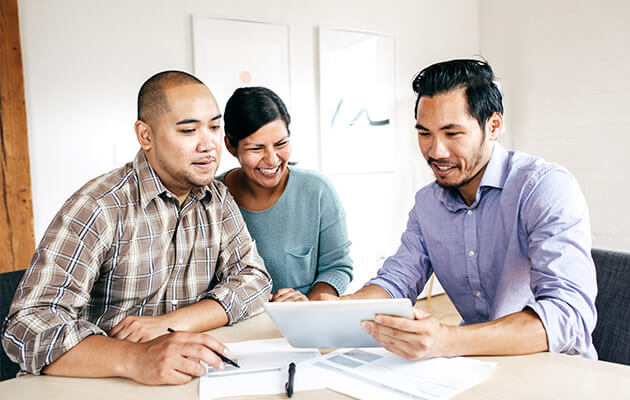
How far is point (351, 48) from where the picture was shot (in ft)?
12.9

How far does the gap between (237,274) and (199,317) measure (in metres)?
0.25

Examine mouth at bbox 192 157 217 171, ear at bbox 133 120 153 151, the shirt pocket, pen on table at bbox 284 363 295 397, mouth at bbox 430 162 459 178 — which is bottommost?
the shirt pocket

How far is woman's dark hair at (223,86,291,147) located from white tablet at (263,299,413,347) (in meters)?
0.95

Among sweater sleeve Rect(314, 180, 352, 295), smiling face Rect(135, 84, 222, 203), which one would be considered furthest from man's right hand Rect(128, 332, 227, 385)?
sweater sleeve Rect(314, 180, 352, 295)

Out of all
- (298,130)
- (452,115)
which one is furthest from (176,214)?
(298,130)

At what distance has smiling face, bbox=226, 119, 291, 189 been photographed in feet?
6.02

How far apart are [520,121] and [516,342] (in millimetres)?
3741

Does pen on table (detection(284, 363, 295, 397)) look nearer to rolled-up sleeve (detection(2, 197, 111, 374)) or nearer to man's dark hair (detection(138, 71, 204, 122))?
rolled-up sleeve (detection(2, 197, 111, 374))

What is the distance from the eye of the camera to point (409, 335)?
1.01 m

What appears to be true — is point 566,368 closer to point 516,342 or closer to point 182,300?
point 516,342

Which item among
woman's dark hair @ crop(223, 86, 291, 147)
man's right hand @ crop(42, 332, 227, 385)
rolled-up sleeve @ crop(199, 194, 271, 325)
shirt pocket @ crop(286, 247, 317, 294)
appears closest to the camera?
man's right hand @ crop(42, 332, 227, 385)

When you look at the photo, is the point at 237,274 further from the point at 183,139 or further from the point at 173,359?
A: the point at 173,359

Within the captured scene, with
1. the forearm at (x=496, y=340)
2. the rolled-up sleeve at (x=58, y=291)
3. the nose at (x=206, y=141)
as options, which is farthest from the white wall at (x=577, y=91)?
the rolled-up sleeve at (x=58, y=291)

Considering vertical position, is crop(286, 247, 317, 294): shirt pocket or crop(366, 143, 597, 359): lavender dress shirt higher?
crop(366, 143, 597, 359): lavender dress shirt
